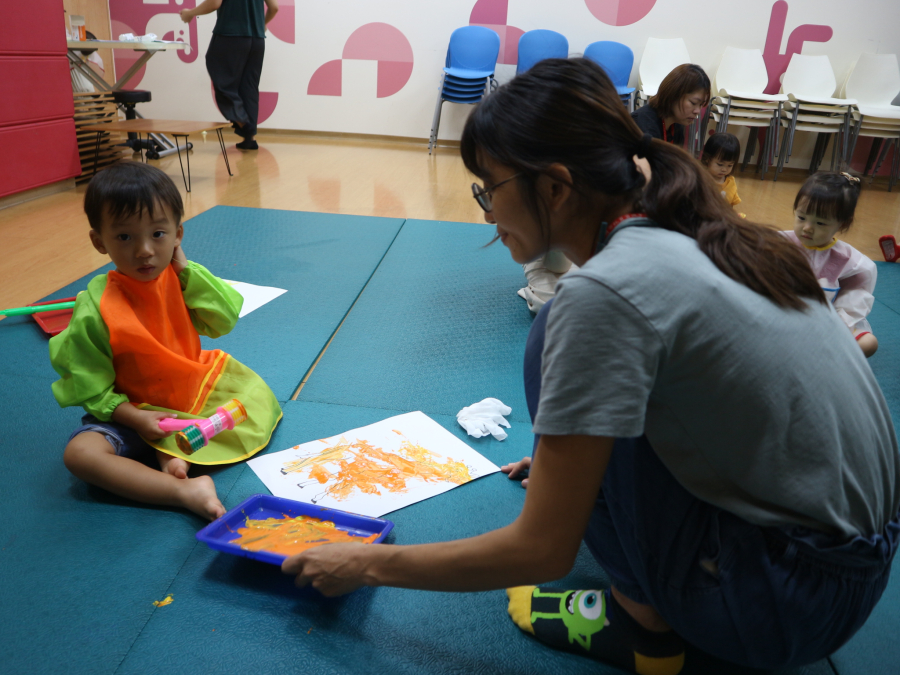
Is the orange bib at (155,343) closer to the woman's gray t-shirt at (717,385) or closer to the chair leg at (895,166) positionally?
the woman's gray t-shirt at (717,385)

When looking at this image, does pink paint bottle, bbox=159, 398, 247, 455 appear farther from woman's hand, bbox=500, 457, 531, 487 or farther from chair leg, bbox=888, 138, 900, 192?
chair leg, bbox=888, 138, 900, 192

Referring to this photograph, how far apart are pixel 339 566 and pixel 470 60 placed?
16.9ft

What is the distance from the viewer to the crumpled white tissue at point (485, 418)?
1479 millimetres

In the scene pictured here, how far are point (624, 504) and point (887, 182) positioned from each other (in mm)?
5820

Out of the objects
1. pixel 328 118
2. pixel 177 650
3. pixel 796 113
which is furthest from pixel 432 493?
pixel 328 118

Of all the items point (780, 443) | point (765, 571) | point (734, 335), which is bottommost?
point (765, 571)

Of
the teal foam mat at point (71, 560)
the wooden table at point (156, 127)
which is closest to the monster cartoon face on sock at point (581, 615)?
the teal foam mat at point (71, 560)

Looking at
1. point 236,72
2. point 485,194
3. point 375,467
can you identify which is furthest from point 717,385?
point 236,72

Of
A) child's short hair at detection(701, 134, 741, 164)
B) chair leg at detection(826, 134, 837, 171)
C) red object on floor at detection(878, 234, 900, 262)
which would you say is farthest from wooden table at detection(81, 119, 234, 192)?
chair leg at detection(826, 134, 837, 171)

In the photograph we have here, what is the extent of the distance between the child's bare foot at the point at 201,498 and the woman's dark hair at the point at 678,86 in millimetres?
2193

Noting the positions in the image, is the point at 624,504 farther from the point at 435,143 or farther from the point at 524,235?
the point at 435,143

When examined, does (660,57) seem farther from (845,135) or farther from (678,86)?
(678,86)

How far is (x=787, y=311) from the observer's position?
2.27ft

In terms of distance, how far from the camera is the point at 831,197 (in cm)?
194
